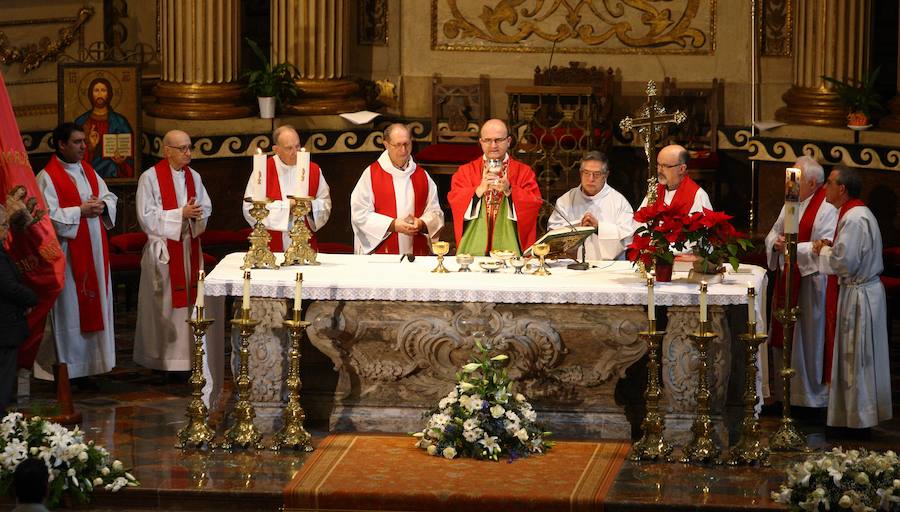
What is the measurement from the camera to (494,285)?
8.22 m

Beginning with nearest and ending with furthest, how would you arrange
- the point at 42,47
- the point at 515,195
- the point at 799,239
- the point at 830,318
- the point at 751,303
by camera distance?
1. the point at 751,303
2. the point at 830,318
3. the point at 799,239
4. the point at 515,195
5. the point at 42,47

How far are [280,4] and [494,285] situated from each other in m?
5.88

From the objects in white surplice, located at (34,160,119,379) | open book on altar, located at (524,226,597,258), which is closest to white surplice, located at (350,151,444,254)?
open book on altar, located at (524,226,597,258)

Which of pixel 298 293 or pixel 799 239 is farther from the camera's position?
pixel 799 239

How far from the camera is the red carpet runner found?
23.9 ft

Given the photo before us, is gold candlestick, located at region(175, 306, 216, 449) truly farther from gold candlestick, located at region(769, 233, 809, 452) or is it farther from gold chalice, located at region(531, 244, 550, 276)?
gold candlestick, located at region(769, 233, 809, 452)

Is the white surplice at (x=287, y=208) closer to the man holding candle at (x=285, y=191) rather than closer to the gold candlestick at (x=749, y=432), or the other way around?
the man holding candle at (x=285, y=191)

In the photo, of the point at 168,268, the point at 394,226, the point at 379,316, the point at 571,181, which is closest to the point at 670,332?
the point at 379,316

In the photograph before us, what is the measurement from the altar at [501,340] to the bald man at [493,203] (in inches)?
27.4

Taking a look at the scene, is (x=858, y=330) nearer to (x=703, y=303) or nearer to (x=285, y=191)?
(x=703, y=303)

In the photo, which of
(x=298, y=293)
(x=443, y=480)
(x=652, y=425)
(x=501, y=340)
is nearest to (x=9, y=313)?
(x=298, y=293)

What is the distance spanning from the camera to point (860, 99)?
12.6 meters

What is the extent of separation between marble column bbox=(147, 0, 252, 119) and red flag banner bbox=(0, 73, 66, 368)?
416 cm

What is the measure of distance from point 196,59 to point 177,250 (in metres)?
3.34
